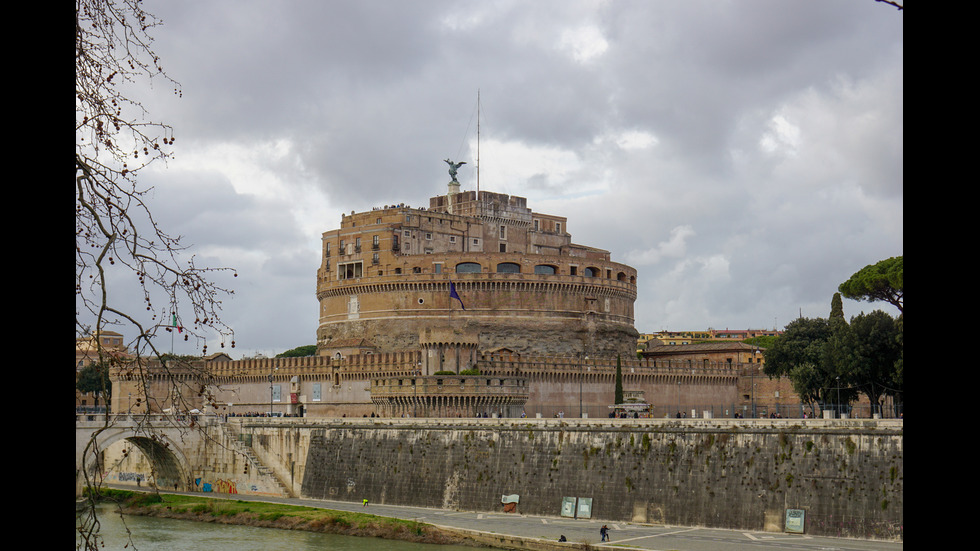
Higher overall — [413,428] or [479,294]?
[479,294]

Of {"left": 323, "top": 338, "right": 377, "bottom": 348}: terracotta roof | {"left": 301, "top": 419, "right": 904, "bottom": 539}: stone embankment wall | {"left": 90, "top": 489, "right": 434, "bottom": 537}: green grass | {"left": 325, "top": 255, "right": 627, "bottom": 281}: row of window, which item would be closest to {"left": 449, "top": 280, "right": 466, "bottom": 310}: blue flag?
{"left": 325, "top": 255, "right": 627, "bottom": 281}: row of window

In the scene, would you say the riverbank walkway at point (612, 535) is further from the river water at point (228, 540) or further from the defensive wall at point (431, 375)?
the defensive wall at point (431, 375)

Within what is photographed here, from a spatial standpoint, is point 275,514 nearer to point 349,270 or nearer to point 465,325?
point 465,325

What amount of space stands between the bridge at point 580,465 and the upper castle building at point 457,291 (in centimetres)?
1537

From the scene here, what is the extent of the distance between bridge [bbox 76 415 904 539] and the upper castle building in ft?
50.4

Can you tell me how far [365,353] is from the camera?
6544cm

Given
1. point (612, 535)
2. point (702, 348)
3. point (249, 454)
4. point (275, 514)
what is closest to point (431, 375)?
point (249, 454)

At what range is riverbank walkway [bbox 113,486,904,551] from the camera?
106ft

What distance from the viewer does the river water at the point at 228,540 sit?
1437 inches

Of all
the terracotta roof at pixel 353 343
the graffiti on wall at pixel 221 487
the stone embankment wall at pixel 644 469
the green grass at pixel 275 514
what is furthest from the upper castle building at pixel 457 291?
the green grass at pixel 275 514

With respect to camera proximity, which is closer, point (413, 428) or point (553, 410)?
point (413, 428)
